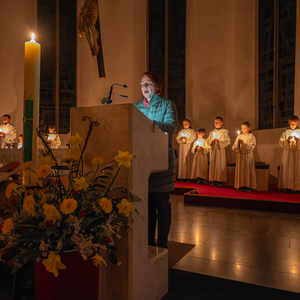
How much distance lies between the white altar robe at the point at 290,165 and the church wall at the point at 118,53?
5538 millimetres

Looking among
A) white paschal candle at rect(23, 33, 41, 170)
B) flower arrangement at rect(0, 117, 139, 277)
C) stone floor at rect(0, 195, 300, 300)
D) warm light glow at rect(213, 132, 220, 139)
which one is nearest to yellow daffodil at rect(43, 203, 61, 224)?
flower arrangement at rect(0, 117, 139, 277)

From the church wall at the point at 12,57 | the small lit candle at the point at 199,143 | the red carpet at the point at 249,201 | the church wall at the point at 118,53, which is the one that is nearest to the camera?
the red carpet at the point at 249,201

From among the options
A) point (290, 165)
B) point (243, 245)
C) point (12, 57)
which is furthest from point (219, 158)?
point (12, 57)

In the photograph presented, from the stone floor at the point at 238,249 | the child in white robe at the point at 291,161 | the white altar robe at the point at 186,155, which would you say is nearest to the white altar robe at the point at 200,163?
the white altar robe at the point at 186,155

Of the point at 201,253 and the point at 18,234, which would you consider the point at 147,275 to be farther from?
the point at 201,253

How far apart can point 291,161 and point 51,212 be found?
6582mm

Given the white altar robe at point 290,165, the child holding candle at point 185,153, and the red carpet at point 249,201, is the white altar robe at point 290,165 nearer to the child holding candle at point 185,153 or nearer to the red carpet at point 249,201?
the red carpet at point 249,201

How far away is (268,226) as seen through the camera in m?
3.87

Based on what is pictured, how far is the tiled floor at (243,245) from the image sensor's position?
213 cm

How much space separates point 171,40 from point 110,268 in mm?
10378

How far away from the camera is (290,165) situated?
6504 mm

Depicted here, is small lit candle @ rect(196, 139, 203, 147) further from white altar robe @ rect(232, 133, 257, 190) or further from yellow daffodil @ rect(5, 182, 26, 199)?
yellow daffodil @ rect(5, 182, 26, 199)

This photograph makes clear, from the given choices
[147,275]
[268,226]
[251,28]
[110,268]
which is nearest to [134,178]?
[110,268]

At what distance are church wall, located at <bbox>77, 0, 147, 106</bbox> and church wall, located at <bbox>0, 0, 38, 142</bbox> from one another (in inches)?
86.9
